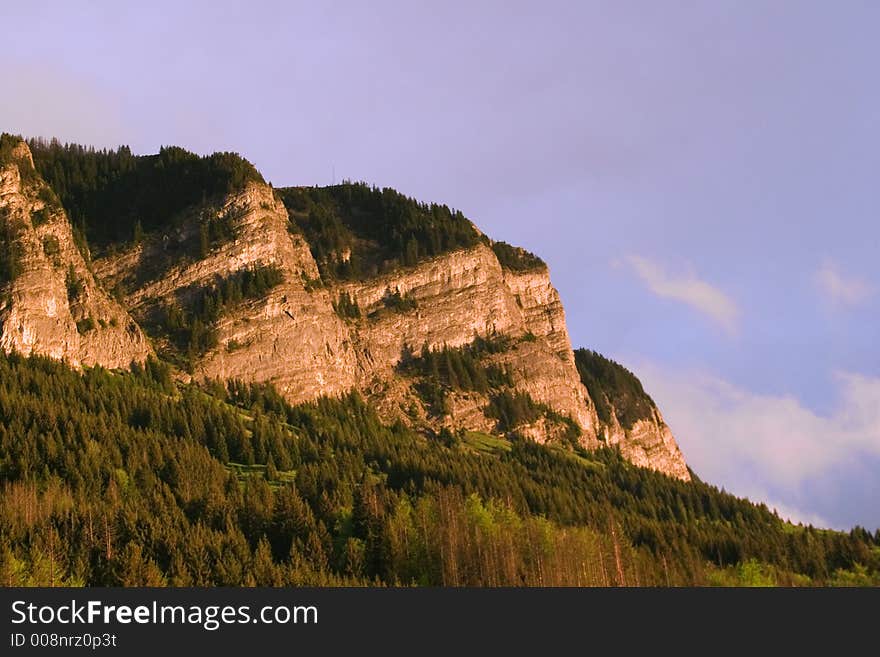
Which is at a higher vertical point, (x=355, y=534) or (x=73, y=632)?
(x=355, y=534)

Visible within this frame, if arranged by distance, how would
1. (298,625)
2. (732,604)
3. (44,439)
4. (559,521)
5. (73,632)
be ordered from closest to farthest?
(73,632)
(298,625)
(732,604)
(44,439)
(559,521)

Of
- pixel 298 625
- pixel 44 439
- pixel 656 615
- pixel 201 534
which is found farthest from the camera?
pixel 44 439

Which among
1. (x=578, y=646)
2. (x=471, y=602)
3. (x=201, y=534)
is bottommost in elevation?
(x=578, y=646)

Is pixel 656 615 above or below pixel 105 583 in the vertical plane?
below

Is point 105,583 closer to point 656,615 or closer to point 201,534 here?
point 201,534

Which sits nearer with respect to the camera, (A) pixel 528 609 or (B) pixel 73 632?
(B) pixel 73 632

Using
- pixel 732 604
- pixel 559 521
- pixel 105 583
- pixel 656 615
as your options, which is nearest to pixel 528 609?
pixel 656 615

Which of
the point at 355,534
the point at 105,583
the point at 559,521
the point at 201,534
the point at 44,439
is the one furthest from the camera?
the point at 559,521

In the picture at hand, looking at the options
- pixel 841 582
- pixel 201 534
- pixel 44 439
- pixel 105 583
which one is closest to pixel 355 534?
pixel 201 534

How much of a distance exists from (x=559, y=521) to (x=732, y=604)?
274 ft

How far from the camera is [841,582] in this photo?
583 ft

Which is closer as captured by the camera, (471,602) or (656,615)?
(656,615)

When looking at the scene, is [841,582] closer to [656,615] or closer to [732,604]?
[732,604]

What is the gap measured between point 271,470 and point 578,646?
112882mm
